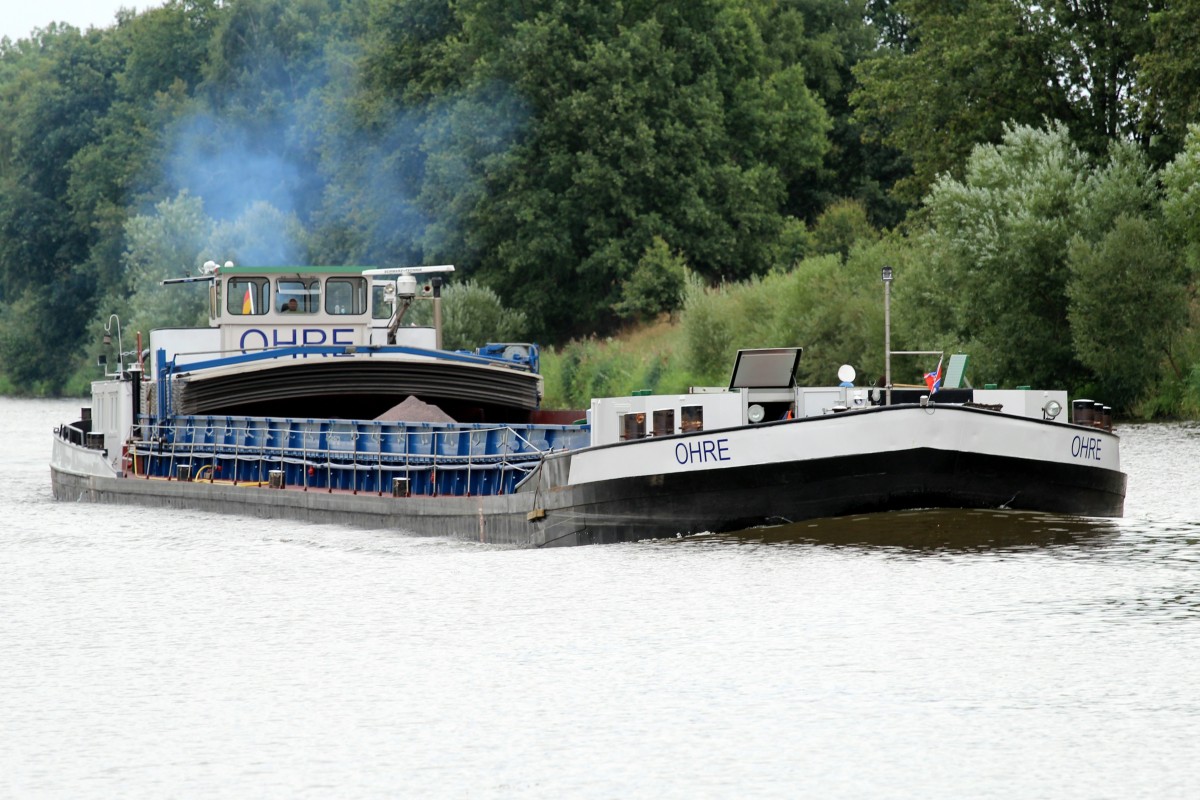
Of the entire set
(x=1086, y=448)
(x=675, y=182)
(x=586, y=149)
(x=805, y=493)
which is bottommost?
(x=805, y=493)

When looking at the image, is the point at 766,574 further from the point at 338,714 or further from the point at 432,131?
the point at 432,131

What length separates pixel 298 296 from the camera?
31078 millimetres

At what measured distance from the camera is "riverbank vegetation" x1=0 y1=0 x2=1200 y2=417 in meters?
45.5

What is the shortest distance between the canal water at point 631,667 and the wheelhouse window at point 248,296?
8285mm

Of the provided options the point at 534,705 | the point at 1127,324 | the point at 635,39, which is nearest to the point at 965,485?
the point at 534,705

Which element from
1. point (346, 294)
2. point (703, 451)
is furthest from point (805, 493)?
point (346, 294)

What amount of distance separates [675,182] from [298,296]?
114 feet

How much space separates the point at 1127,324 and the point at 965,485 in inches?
975

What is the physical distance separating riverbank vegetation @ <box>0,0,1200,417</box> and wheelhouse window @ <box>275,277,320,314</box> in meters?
19.0

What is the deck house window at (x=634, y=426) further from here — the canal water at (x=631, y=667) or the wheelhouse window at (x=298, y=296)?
the wheelhouse window at (x=298, y=296)

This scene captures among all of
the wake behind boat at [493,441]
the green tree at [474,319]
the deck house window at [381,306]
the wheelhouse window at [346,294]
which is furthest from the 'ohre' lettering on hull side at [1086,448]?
the green tree at [474,319]

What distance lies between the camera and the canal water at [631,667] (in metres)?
11.6

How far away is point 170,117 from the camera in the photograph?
Answer: 100250mm

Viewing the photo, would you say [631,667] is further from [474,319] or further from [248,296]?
[474,319]
